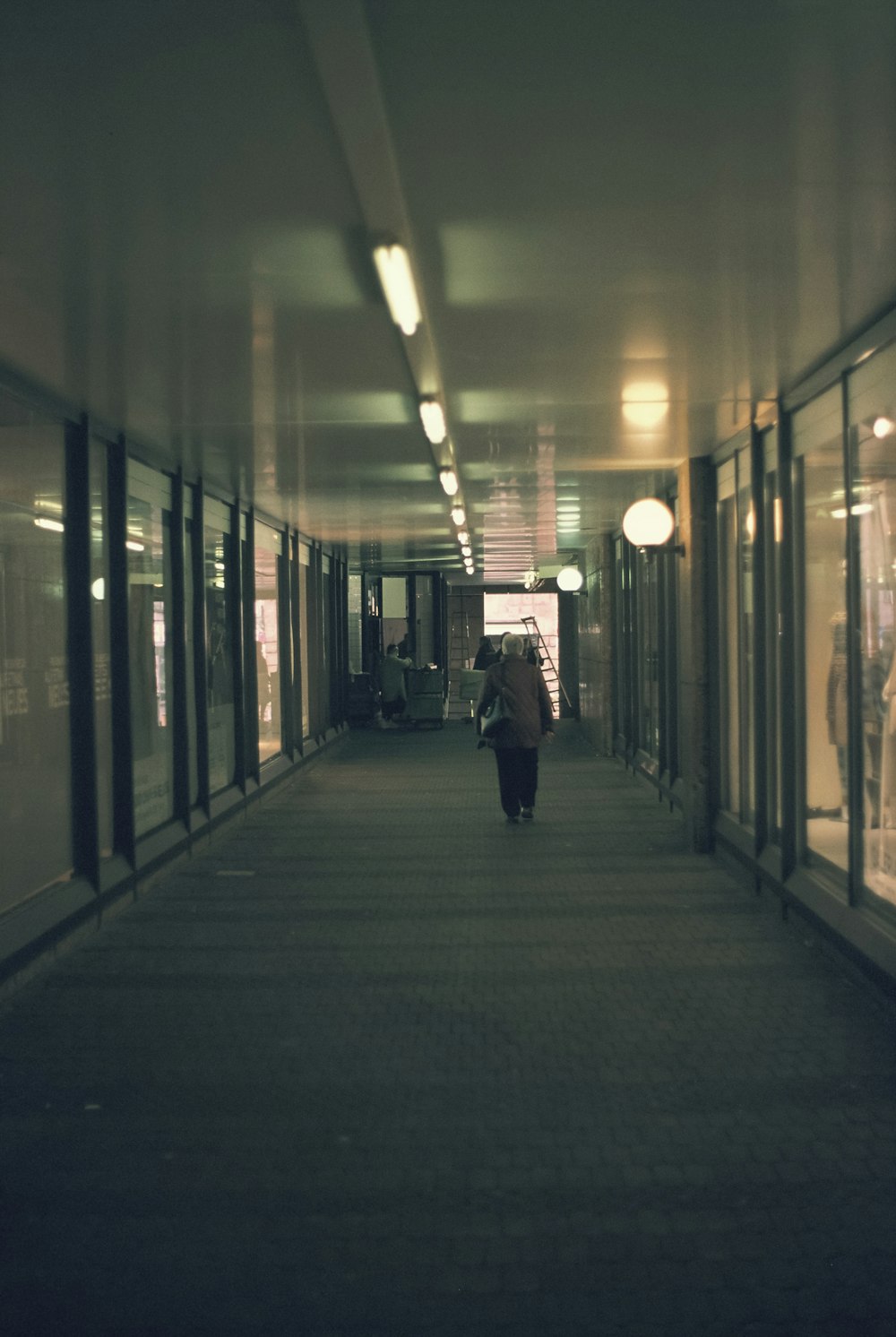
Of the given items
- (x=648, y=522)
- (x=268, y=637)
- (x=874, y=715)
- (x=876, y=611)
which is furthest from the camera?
(x=268, y=637)

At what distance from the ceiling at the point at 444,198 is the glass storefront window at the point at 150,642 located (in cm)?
156

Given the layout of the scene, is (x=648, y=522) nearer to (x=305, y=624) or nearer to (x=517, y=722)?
(x=517, y=722)

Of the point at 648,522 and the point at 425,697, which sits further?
the point at 425,697

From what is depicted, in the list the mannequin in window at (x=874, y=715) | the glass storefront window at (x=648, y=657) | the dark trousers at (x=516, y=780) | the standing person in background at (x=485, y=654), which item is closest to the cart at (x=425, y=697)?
the standing person in background at (x=485, y=654)

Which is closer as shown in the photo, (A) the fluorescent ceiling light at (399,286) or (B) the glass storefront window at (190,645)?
(A) the fluorescent ceiling light at (399,286)

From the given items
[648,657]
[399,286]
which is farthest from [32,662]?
[648,657]

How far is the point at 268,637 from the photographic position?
51.6 feet

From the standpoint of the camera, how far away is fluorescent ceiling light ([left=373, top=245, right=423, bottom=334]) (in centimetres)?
465

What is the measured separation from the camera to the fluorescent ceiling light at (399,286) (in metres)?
4.65

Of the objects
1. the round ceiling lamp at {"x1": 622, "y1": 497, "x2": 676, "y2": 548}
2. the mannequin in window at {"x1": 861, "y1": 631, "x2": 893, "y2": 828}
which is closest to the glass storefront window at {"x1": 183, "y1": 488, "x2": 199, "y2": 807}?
the round ceiling lamp at {"x1": 622, "y1": 497, "x2": 676, "y2": 548}

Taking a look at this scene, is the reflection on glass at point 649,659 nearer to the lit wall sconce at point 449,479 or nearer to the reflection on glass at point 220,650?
the lit wall sconce at point 449,479

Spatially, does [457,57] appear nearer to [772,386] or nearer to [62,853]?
[772,386]

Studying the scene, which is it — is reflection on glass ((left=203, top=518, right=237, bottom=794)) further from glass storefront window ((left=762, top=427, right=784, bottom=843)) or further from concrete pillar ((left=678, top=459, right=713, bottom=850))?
glass storefront window ((left=762, top=427, right=784, bottom=843))

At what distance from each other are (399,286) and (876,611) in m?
2.96
